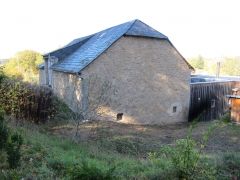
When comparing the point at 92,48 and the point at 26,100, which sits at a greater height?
the point at 92,48

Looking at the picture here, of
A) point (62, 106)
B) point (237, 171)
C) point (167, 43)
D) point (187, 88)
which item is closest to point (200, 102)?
point (187, 88)

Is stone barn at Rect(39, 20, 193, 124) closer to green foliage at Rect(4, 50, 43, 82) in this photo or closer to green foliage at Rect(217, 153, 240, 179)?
green foliage at Rect(217, 153, 240, 179)

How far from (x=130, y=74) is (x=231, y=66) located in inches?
2581

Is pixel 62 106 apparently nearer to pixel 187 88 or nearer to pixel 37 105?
pixel 37 105

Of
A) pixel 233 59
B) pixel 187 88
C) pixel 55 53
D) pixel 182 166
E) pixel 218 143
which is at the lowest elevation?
pixel 218 143

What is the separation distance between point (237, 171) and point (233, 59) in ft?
261

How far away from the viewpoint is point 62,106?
18.6 meters

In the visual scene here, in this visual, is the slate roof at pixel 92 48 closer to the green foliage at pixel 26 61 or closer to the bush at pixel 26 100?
the bush at pixel 26 100

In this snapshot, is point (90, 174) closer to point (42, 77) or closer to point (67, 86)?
point (67, 86)

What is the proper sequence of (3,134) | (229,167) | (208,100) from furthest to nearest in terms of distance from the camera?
(208,100)
(229,167)
(3,134)

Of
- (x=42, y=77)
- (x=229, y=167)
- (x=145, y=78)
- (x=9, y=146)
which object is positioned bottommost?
(x=229, y=167)

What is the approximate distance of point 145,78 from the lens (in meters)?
21.9

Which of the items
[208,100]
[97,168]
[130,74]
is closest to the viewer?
[97,168]

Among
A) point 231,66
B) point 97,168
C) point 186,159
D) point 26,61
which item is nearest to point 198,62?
point 231,66
